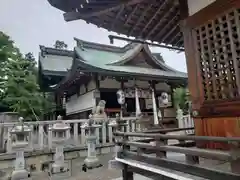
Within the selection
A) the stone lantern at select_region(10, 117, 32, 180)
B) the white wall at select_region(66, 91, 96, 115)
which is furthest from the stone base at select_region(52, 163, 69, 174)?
the white wall at select_region(66, 91, 96, 115)

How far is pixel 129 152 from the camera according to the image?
12.7ft

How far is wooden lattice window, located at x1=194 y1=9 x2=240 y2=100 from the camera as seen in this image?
3223 mm

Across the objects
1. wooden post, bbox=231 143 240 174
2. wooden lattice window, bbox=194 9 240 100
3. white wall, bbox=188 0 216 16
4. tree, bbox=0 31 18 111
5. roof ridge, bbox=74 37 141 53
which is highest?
roof ridge, bbox=74 37 141 53

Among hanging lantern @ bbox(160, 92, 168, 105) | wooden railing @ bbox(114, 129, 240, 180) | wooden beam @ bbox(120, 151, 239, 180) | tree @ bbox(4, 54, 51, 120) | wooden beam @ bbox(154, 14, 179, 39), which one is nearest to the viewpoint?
wooden railing @ bbox(114, 129, 240, 180)

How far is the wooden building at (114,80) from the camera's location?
13.3 m

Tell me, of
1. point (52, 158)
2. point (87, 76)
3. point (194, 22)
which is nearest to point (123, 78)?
point (87, 76)

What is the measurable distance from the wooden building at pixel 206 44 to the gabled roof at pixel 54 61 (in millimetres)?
17469

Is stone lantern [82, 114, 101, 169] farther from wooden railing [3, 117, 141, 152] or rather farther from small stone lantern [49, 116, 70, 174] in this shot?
small stone lantern [49, 116, 70, 174]

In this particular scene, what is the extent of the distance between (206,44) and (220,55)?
13.2 inches

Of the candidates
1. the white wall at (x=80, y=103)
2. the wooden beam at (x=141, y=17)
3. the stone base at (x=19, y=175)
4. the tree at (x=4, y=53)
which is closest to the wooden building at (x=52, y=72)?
the white wall at (x=80, y=103)

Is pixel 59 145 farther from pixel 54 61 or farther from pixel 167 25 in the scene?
pixel 54 61

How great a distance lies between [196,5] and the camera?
12.7 feet

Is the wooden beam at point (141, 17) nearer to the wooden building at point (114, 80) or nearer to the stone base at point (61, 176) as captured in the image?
the stone base at point (61, 176)

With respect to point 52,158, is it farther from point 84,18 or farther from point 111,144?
point 84,18
